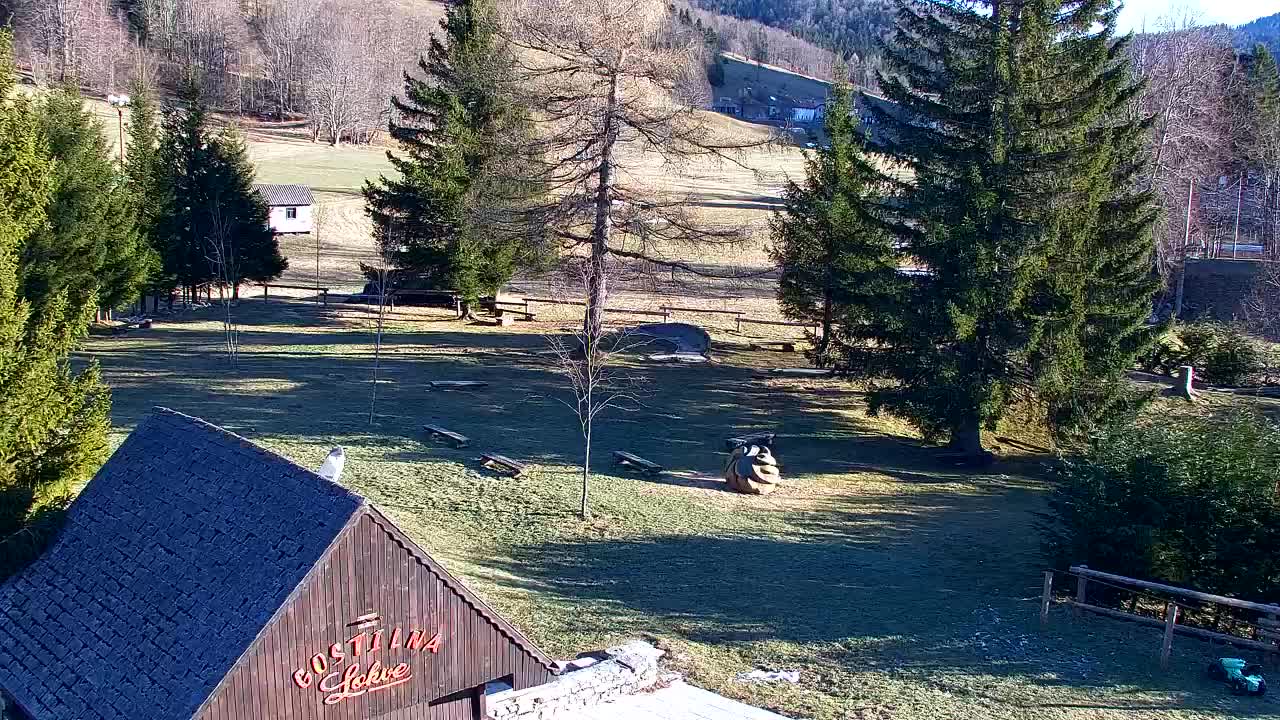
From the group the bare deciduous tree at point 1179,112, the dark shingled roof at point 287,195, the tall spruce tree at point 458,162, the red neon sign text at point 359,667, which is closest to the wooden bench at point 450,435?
the tall spruce tree at point 458,162

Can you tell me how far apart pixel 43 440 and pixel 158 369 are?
1720 centimetres

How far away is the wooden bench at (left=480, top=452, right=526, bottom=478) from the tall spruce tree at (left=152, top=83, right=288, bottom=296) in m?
22.2

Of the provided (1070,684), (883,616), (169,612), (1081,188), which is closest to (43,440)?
(169,612)

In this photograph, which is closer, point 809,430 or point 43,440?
point 43,440

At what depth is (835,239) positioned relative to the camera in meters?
34.8

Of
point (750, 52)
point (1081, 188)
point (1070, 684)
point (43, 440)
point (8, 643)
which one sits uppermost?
point (750, 52)

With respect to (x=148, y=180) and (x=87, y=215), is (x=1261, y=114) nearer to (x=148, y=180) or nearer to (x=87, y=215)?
(x=148, y=180)

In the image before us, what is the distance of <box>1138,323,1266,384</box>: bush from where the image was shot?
124 feet

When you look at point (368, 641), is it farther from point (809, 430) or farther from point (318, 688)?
point (809, 430)

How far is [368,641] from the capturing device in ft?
34.7

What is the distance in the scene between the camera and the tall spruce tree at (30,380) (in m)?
15.7

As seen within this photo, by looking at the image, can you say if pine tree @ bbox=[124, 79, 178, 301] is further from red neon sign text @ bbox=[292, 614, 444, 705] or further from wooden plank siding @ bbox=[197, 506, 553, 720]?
red neon sign text @ bbox=[292, 614, 444, 705]

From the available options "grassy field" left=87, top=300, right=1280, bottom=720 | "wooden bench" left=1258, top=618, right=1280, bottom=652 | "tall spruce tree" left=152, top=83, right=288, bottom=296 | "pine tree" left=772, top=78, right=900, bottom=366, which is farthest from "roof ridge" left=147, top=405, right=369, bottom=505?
"tall spruce tree" left=152, top=83, right=288, bottom=296

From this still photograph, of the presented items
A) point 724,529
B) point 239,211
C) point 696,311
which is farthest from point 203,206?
point 724,529
